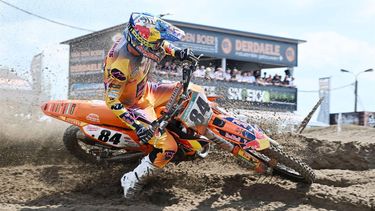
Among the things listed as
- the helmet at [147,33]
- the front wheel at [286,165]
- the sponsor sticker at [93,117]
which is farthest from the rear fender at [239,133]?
the sponsor sticker at [93,117]

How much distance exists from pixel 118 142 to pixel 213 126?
1255mm

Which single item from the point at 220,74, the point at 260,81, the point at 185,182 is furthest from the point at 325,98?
the point at 185,182

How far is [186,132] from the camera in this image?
233 inches

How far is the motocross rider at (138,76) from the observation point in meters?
5.52

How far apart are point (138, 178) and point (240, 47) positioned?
24253mm

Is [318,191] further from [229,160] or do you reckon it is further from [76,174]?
[76,174]

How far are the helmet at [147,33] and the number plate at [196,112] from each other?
70 cm

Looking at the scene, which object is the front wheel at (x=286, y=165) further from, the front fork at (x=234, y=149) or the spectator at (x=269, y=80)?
the spectator at (x=269, y=80)

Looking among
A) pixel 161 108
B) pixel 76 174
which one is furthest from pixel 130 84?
pixel 76 174

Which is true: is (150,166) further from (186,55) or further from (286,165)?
(286,165)

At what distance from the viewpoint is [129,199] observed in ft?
18.2

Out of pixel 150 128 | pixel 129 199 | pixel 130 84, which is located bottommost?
pixel 129 199

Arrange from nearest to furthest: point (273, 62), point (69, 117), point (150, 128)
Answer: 1. point (150, 128)
2. point (69, 117)
3. point (273, 62)

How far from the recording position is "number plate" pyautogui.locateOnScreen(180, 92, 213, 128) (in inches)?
220
